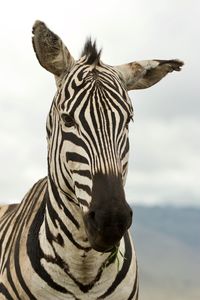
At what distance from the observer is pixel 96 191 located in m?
7.50

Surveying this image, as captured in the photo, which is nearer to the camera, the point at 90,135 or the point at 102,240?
the point at 102,240

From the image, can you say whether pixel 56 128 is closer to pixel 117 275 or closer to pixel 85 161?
pixel 85 161

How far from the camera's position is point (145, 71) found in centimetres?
940

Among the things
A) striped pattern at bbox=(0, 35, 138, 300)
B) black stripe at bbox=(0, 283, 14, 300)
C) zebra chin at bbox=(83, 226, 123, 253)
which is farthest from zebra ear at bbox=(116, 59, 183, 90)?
black stripe at bbox=(0, 283, 14, 300)

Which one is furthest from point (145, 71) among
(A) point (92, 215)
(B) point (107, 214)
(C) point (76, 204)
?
(B) point (107, 214)

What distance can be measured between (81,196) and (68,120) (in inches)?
32.0

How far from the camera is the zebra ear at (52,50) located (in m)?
8.84

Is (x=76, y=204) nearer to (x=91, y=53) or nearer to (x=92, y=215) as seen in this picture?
(x=92, y=215)

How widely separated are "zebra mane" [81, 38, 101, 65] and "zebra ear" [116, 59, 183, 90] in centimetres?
39

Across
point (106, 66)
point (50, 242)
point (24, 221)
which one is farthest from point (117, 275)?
point (106, 66)

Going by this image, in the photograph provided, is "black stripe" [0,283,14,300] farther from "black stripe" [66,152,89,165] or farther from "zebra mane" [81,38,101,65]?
"zebra mane" [81,38,101,65]

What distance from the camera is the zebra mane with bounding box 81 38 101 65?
869 cm

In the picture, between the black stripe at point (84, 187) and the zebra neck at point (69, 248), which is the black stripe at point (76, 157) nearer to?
the black stripe at point (84, 187)

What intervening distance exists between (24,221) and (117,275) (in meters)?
1.39
